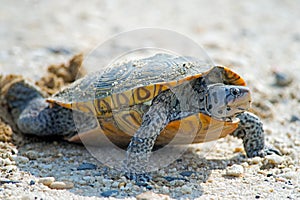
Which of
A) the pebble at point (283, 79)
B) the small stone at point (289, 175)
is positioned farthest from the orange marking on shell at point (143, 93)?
the pebble at point (283, 79)

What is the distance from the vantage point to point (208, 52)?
8047 mm

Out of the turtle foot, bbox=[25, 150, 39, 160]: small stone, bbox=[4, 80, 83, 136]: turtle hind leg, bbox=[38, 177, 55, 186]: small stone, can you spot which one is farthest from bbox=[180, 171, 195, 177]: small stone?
bbox=[25, 150, 39, 160]: small stone

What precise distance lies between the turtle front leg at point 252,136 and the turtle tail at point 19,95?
2.39 meters

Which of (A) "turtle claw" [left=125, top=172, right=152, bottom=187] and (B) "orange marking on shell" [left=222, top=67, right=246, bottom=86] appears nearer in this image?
(A) "turtle claw" [left=125, top=172, right=152, bottom=187]

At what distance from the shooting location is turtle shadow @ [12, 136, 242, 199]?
3.73 metres

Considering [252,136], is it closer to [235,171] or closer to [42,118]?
[235,171]

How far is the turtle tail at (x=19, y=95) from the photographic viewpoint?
17.5 feet

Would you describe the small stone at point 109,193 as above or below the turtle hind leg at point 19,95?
below

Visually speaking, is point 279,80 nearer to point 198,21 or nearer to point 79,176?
point 198,21

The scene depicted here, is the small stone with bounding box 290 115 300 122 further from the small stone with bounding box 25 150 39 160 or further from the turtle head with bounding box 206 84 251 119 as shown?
the small stone with bounding box 25 150 39 160

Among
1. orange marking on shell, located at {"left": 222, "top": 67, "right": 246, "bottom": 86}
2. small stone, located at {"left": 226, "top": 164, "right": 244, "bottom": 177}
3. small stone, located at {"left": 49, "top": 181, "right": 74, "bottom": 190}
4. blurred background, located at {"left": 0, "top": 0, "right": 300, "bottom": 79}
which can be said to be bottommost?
small stone, located at {"left": 49, "top": 181, "right": 74, "bottom": 190}

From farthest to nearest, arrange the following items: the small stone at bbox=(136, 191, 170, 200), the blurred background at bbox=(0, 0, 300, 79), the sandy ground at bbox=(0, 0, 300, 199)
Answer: the blurred background at bbox=(0, 0, 300, 79) → the sandy ground at bbox=(0, 0, 300, 199) → the small stone at bbox=(136, 191, 170, 200)

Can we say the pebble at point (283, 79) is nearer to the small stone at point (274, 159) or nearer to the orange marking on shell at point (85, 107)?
the small stone at point (274, 159)

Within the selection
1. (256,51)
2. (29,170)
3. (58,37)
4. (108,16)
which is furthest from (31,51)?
(256,51)
